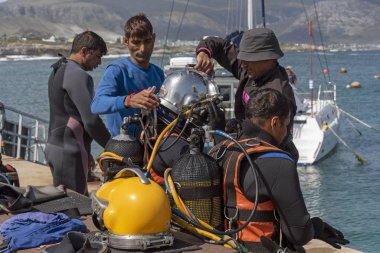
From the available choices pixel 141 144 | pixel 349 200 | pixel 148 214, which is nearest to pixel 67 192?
pixel 141 144

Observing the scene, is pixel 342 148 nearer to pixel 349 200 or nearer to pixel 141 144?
pixel 349 200

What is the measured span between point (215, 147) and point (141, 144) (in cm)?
62

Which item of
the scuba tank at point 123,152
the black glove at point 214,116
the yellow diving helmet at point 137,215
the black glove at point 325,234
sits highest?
the black glove at point 214,116

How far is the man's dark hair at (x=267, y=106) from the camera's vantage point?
13.0 ft

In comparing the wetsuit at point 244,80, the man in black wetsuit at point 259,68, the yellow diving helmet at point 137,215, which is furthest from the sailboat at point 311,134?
the yellow diving helmet at point 137,215

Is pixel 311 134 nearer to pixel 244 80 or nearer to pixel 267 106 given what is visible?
pixel 244 80

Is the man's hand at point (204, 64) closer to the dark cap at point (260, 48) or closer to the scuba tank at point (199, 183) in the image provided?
the dark cap at point (260, 48)

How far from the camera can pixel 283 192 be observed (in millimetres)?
3756

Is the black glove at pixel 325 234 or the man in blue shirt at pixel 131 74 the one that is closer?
the black glove at pixel 325 234

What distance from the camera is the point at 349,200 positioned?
73.0ft

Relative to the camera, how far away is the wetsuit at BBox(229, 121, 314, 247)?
12.3 feet

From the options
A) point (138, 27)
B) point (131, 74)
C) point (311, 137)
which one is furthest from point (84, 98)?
point (311, 137)

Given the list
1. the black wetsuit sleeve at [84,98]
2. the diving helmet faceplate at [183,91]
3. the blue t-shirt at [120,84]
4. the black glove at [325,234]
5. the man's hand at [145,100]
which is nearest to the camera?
the black glove at [325,234]

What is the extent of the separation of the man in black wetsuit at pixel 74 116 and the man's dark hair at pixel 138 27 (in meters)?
0.72
